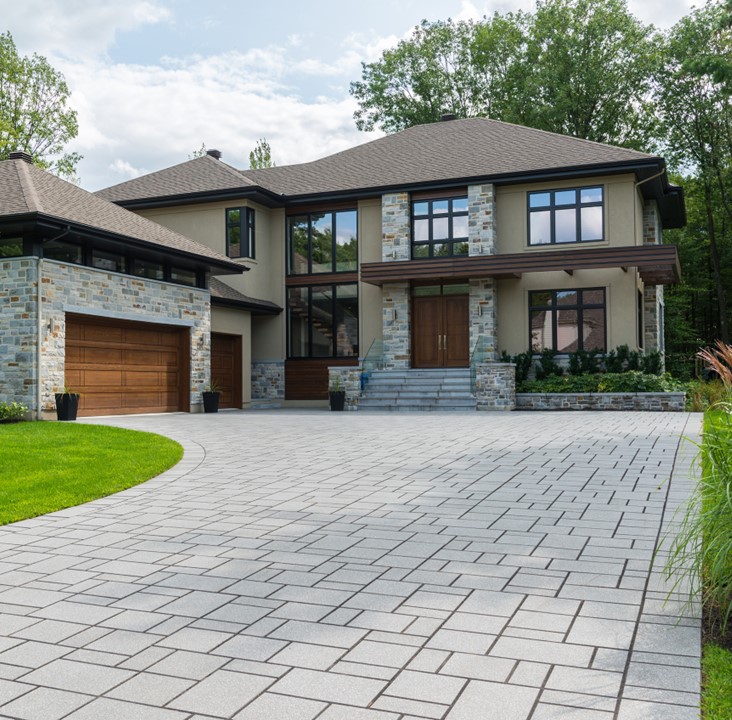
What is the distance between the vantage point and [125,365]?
1736 cm

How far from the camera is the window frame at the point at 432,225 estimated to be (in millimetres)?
21737

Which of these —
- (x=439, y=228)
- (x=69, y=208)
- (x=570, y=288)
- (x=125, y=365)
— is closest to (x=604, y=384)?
(x=570, y=288)

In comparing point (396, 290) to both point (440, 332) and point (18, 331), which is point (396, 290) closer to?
point (440, 332)

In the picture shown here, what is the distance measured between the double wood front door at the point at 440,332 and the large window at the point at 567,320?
199 centimetres

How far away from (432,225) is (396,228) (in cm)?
109

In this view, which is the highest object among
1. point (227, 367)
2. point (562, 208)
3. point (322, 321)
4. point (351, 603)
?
point (562, 208)

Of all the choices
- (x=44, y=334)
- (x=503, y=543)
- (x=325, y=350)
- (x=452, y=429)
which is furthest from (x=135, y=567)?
(x=325, y=350)

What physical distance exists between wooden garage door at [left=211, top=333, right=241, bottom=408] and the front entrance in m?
5.35

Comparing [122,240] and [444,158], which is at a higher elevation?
[444,158]

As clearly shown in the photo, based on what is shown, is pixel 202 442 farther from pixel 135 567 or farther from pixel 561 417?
pixel 561 417

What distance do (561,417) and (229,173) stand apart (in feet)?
46.6

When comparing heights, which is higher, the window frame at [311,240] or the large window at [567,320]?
the window frame at [311,240]

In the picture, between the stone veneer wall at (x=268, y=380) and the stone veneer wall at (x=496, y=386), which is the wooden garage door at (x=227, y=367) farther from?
the stone veneer wall at (x=496, y=386)

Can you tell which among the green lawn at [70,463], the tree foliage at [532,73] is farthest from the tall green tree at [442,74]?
the green lawn at [70,463]
